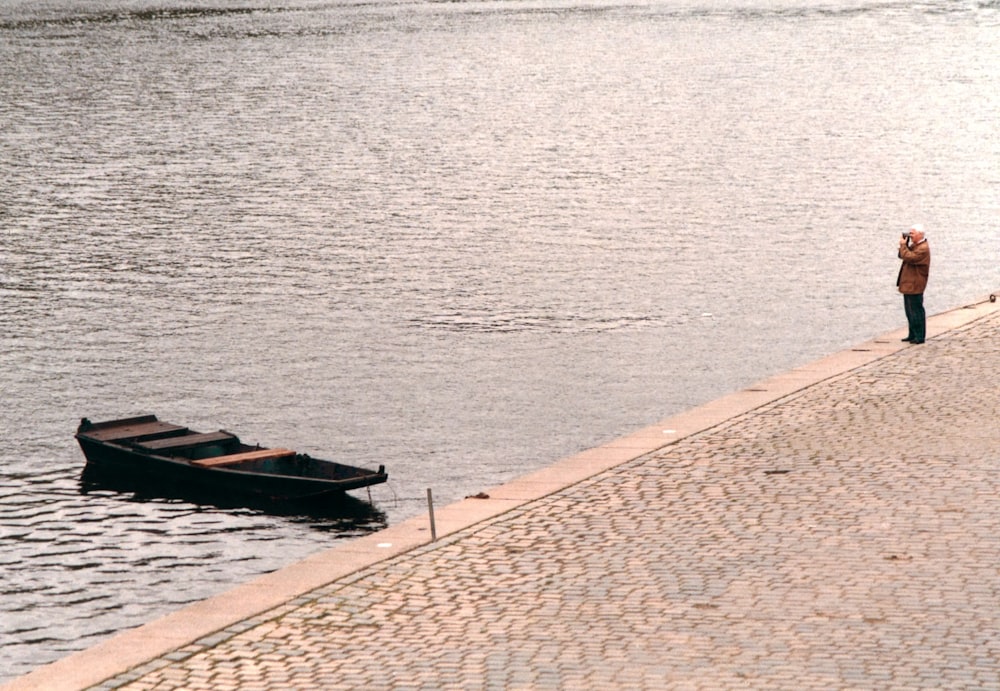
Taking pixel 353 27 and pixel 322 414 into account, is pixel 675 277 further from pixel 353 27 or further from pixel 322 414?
pixel 353 27

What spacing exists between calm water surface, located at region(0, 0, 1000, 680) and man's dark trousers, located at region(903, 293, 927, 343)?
495cm

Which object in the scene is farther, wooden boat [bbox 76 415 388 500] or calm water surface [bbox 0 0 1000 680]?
calm water surface [bbox 0 0 1000 680]

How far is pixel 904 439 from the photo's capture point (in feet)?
70.4

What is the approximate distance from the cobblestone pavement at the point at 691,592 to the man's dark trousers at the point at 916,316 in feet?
23.8

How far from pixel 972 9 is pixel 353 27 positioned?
51.1 m

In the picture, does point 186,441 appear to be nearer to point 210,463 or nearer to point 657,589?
point 210,463

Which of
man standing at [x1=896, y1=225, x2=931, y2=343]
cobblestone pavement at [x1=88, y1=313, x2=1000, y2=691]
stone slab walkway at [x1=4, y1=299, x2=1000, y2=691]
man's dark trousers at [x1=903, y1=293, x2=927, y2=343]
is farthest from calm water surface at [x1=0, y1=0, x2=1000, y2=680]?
cobblestone pavement at [x1=88, y1=313, x2=1000, y2=691]

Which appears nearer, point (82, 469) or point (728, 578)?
point (728, 578)

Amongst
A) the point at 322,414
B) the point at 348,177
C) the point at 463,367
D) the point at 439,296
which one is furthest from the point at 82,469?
the point at 348,177

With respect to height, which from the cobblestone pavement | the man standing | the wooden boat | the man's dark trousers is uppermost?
the man standing

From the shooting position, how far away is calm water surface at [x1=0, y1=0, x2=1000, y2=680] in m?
26.8

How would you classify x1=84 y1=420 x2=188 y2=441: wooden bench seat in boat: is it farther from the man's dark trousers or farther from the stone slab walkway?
the man's dark trousers

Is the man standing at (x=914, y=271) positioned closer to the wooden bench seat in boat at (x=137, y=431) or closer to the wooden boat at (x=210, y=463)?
the wooden boat at (x=210, y=463)

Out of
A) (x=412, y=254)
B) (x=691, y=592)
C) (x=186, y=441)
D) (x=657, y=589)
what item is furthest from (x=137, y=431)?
(x=412, y=254)
